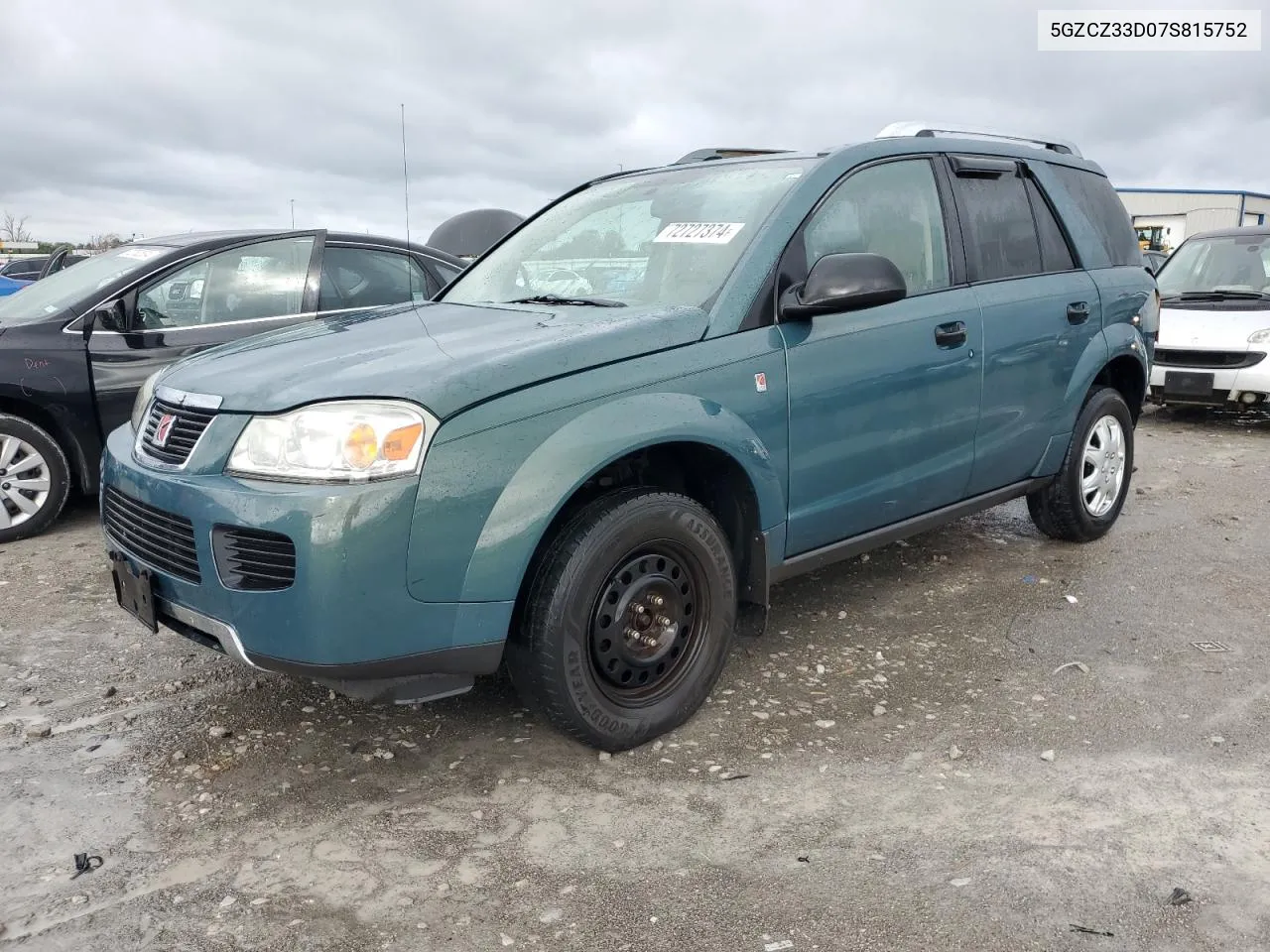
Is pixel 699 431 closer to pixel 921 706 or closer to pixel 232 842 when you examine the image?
pixel 921 706

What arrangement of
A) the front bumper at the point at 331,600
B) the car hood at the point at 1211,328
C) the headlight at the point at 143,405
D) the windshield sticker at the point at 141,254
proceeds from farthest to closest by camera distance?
the car hood at the point at 1211,328
the windshield sticker at the point at 141,254
the headlight at the point at 143,405
the front bumper at the point at 331,600

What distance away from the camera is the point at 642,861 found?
8.24ft

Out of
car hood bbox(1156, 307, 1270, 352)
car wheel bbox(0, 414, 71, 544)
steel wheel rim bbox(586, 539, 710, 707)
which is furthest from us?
car hood bbox(1156, 307, 1270, 352)

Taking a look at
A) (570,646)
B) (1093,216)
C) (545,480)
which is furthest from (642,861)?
(1093,216)

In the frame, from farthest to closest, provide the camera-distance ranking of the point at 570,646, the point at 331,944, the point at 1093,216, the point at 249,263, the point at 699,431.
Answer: the point at 249,263, the point at 1093,216, the point at 699,431, the point at 570,646, the point at 331,944

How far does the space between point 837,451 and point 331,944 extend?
2.14m

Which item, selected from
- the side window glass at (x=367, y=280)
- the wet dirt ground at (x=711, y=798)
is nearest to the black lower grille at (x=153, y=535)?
the wet dirt ground at (x=711, y=798)

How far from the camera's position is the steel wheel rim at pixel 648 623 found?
293cm

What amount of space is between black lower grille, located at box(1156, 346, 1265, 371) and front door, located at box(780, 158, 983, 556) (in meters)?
5.73

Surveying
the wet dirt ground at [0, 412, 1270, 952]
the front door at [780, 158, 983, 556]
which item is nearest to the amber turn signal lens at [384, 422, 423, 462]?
the wet dirt ground at [0, 412, 1270, 952]

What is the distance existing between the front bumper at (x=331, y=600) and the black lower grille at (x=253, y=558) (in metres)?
0.02

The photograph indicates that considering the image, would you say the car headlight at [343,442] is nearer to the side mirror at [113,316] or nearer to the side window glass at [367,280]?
the side mirror at [113,316]

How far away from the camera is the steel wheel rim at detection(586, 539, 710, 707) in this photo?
2.93 m

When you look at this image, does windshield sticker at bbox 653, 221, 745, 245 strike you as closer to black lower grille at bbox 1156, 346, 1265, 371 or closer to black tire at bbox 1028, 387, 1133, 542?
black tire at bbox 1028, 387, 1133, 542
